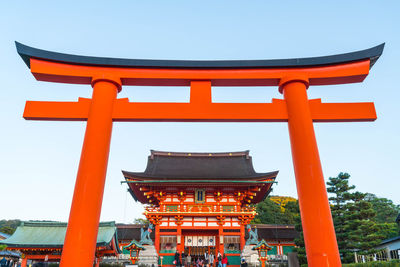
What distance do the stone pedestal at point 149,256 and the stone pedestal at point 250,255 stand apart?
4.87m

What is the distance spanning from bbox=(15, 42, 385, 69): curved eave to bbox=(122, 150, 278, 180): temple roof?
13334 millimetres

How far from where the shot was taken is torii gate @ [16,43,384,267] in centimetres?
555

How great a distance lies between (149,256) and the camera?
16312 mm

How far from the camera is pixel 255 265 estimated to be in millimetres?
15484

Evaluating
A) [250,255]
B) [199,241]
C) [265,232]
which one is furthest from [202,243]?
[265,232]

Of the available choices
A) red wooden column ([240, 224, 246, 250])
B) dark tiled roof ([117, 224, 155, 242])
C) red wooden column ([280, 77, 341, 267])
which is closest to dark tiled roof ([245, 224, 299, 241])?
red wooden column ([240, 224, 246, 250])

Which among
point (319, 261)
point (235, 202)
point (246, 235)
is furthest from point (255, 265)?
point (319, 261)

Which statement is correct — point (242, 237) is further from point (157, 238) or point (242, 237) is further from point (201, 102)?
point (201, 102)

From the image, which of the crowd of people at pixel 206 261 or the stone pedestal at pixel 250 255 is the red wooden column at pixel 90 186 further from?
the stone pedestal at pixel 250 255

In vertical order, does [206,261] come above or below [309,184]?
below

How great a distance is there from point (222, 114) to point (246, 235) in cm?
1328

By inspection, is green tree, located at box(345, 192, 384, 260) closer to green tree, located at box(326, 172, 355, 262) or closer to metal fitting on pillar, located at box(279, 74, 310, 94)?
green tree, located at box(326, 172, 355, 262)

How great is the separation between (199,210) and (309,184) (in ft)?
42.8

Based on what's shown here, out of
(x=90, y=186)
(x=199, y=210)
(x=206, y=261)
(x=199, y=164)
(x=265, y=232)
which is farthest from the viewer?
(x=199, y=164)
